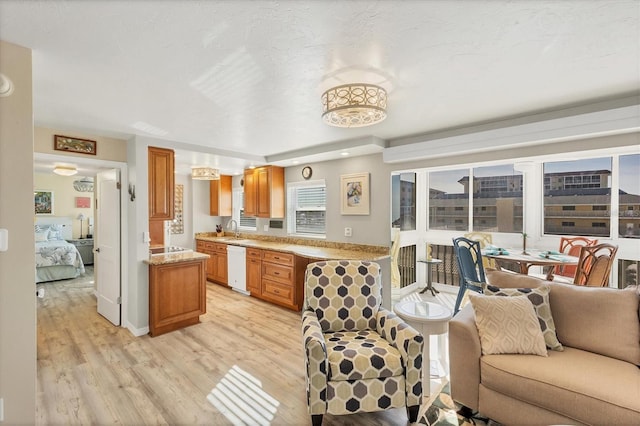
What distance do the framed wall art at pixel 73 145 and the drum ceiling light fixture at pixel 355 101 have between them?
300cm

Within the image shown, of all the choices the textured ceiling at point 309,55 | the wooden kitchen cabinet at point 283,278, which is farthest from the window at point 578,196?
the wooden kitchen cabinet at point 283,278

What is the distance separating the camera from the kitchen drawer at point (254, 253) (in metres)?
4.71

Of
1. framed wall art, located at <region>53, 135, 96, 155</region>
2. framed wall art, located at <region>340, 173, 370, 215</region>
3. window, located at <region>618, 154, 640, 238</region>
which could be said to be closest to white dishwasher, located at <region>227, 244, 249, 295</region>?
framed wall art, located at <region>340, 173, 370, 215</region>

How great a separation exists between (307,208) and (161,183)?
2326 mm

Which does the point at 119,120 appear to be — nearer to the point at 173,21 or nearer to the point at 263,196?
the point at 173,21

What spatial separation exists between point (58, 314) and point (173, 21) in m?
4.64

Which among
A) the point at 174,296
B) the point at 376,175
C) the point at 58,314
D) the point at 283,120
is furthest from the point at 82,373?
the point at 376,175

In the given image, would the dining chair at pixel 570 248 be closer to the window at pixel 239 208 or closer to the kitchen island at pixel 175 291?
the kitchen island at pixel 175 291

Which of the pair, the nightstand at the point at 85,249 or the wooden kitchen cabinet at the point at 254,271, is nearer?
the wooden kitchen cabinet at the point at 254,271

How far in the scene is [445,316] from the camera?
2.26 m

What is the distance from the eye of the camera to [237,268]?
5113 mm

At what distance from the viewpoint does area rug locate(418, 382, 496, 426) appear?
6.44ft

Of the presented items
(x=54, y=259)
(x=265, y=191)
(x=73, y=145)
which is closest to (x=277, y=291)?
(x=265, y=191)

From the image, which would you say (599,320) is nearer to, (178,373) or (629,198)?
(629,198)
